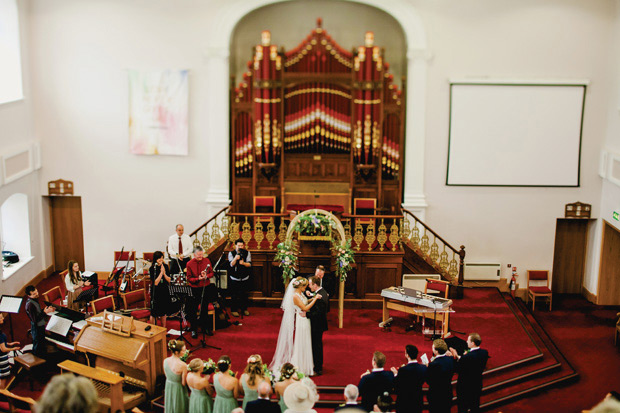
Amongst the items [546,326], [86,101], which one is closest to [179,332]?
[86,101]

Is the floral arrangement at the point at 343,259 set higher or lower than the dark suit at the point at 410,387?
higher

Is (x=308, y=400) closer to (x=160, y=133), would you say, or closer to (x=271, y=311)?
(x=271, y=311)

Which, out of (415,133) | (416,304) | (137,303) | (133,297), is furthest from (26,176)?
(416,304)

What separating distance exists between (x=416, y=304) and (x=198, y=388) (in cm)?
469

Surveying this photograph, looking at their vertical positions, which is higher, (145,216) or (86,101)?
(86,101)

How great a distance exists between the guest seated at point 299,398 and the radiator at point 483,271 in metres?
8.40

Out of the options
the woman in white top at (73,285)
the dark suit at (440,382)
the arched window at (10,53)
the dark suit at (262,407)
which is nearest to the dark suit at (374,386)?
the dark suit at (440,382)

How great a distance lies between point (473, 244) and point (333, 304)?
12.7ft

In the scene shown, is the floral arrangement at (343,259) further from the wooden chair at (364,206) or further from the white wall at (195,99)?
the white wall at (195,99)

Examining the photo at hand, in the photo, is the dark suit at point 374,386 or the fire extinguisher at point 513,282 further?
the fire extinguisher at point 513,282

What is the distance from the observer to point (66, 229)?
1603 cm

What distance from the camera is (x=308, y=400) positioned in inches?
303

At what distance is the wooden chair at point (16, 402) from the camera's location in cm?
880

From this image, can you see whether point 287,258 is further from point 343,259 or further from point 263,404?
point 263,404
